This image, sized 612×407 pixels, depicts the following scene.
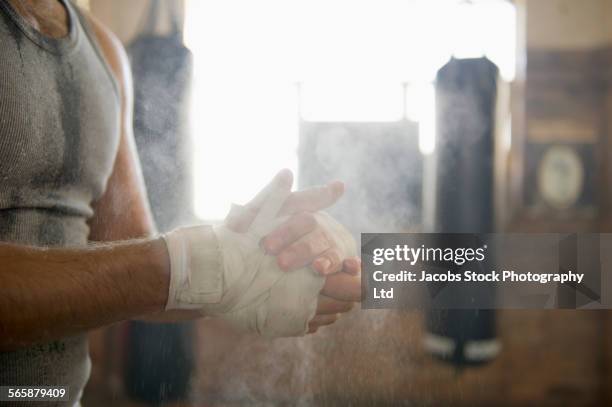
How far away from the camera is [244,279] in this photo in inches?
15.5

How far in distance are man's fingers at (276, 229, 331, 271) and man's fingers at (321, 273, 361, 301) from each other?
3 centimetres

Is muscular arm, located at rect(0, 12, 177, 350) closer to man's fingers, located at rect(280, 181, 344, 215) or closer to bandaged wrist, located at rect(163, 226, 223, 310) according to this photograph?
bandaged wrist, located at rect(163, 226, 223, 310)

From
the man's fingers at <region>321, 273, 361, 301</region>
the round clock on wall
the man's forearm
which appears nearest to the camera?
the man's forearm

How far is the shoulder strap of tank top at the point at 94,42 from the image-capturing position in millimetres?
461

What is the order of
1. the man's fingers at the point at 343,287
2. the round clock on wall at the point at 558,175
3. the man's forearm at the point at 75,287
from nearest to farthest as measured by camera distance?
the man's forearm at the point at 75,287 → the man's fingers at the point at 343,287 → the round clock on wall at the point at 558,175

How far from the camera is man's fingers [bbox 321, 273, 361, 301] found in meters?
0.43

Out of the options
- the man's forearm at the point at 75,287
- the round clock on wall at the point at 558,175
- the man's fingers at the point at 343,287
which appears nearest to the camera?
the man's forearm at the point at 75,287

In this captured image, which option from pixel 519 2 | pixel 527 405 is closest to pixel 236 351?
pixel 519 2

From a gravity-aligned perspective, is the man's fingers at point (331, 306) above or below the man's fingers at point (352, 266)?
below

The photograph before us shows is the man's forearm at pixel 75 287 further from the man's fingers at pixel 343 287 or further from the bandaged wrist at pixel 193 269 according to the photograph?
the man's fingers at pixel 343 287

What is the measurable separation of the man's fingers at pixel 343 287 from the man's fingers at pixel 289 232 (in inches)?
2.0

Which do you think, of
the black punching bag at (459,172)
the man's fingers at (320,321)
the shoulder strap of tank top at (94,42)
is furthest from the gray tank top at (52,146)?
the black punching bag at (459,172)

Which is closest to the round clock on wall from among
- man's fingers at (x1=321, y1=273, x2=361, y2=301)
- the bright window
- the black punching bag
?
the black punching bag

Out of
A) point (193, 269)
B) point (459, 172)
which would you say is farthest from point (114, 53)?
point (459, 172)
